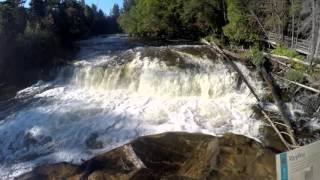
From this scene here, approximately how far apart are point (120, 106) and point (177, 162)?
5775 millimetres

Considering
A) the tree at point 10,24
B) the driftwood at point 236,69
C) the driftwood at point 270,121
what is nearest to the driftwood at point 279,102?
the driftwood at point 270,121

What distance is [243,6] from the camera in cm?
2417

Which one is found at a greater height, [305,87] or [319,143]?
[319,143]

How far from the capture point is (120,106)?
15859 mm

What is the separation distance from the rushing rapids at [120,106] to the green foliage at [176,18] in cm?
818

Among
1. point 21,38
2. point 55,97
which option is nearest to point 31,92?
point 55,97

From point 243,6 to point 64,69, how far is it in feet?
37.5

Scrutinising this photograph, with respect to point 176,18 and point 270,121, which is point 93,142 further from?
→ point 176,18

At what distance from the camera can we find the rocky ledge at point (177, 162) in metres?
9.59

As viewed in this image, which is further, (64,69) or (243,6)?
(243,6)

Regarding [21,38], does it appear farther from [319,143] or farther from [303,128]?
[319,143]

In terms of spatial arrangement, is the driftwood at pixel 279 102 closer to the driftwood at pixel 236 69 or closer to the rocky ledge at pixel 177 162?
the driftwood at pixel 236 69

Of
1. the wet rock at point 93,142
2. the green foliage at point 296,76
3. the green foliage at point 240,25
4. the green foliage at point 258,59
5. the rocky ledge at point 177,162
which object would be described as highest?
the green foliage at point 240,25

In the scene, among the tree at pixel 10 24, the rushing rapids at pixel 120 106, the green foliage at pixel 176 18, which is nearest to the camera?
the rushing rapids at pixel 120 106
